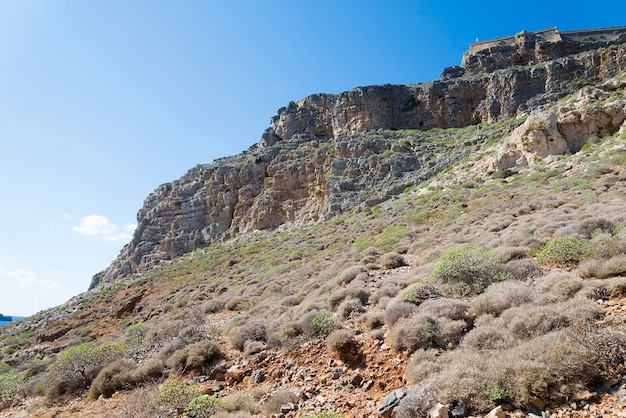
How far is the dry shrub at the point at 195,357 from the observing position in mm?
7771

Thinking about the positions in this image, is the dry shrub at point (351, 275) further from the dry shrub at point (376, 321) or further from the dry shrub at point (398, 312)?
the dry shrub at point (398, 312)

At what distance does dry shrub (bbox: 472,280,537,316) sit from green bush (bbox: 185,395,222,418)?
4540 millimetres

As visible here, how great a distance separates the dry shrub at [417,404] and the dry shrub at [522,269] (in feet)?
13.6

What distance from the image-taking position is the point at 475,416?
3.61 m

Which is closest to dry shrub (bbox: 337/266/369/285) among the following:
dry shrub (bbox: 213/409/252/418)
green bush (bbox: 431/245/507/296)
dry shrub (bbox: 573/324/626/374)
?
green bush (bbox: 431/245/507/296)

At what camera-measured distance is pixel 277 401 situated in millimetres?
5320

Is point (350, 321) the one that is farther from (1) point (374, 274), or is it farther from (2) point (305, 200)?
(2) point (305, 200)

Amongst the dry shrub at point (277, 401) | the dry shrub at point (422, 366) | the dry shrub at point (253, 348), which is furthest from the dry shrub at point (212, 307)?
the dry shrub at point (422, 366)

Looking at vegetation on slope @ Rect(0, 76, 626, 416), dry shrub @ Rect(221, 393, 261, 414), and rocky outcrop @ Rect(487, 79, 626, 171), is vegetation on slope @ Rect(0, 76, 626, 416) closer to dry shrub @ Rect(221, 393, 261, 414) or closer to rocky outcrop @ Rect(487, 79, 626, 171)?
dry shrub @ Rect(221, 393, 261, 414)

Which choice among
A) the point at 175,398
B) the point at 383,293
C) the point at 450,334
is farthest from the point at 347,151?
the point at 175,398

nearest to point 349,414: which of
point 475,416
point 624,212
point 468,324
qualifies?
point 475,416

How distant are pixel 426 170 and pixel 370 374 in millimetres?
32475

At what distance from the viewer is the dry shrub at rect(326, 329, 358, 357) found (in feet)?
20.6

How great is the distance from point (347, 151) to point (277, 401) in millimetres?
39849
